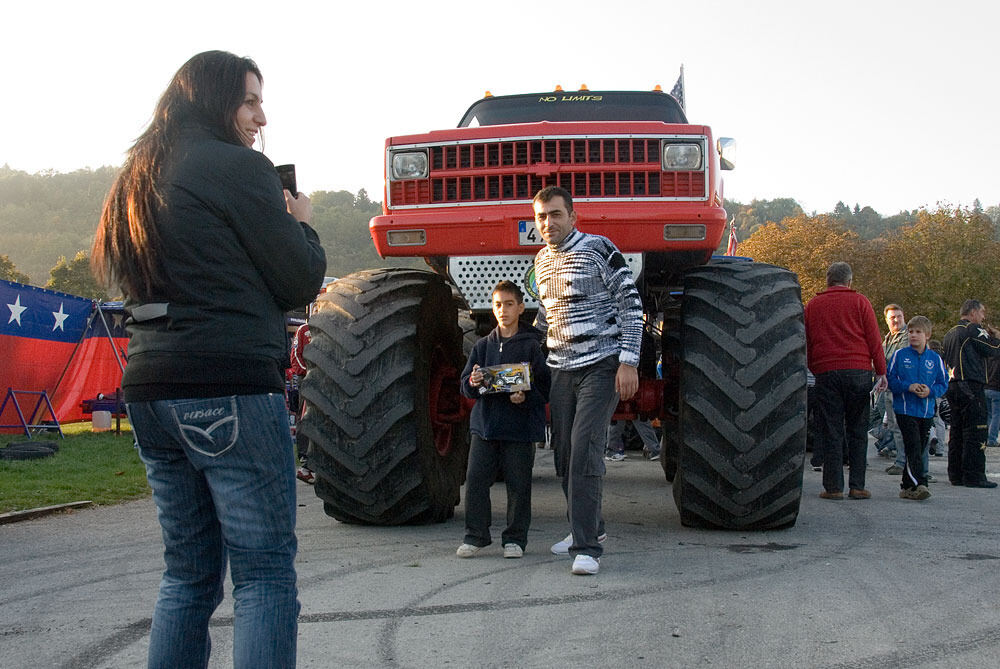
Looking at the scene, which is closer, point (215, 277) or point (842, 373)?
point (215, 277)

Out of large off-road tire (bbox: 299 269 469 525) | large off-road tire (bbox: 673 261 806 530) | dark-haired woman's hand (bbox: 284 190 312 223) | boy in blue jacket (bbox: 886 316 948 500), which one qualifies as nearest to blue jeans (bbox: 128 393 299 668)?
dark-haired woman's hand (bbox: 284 190 312 223)

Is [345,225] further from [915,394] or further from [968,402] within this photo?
[915,394]

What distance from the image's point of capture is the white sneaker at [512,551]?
5301 mm

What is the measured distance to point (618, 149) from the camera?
6230mm

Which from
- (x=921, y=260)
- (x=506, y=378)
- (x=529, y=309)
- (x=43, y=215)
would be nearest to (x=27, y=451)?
(x=529, y=309)

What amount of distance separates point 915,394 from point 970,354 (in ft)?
5.46

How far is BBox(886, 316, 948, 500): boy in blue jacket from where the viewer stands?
802cm

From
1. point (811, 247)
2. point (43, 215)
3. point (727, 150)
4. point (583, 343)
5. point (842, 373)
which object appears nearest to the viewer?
point (583, 343)

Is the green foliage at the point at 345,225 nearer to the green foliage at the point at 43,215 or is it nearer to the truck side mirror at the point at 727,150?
the truck side mirror at the point at 727,150

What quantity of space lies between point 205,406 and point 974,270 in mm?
48999

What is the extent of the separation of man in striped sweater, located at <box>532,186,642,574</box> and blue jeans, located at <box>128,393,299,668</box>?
103 inches

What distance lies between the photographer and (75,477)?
9281 mm

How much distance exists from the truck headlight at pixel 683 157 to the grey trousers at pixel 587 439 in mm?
1653

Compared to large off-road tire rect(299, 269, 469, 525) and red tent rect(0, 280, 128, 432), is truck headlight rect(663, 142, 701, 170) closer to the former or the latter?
large off-road tire rect(299, 269, 469, 525)
